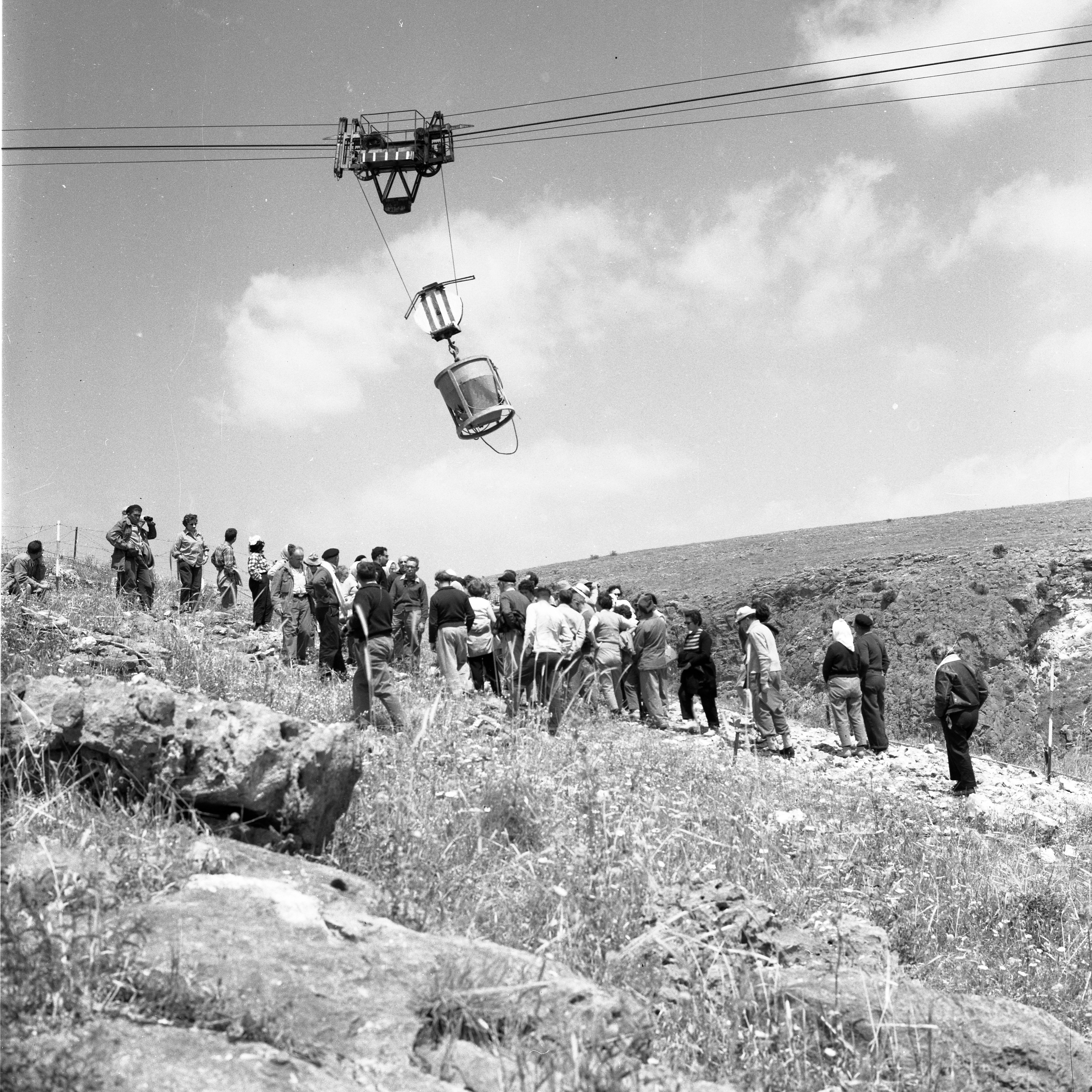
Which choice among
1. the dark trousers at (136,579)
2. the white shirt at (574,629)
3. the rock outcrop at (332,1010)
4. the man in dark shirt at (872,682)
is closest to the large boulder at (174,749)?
the rock outcrop at (332,1010)

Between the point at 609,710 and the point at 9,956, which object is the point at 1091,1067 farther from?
the point at 609,710

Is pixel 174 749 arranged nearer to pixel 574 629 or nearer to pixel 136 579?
pixel 574 629

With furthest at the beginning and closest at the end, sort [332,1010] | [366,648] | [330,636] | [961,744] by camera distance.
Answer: [330,636], [961,744], [366,648], [332,1010]

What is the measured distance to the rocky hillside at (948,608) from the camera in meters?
18.2

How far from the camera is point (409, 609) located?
12781 mm

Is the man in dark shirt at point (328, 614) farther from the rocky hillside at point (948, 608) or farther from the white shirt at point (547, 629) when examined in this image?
the rocky hillside at point (948, 608)

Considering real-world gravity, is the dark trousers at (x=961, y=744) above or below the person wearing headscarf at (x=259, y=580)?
below

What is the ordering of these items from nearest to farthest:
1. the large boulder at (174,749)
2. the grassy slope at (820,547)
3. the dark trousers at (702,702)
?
the large boulder at (174,749), the dark trousers at (702,702), the grassy slope at (820,547)

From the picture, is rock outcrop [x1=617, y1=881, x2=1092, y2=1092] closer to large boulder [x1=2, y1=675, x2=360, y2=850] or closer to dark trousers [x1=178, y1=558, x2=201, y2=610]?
large boulder [x1=2, y1=675, x2=360, y2=850]

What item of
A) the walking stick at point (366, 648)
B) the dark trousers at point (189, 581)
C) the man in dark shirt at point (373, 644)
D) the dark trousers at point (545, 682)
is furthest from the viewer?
the dark trousers at point (189, 581)

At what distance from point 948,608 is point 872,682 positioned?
8.70m

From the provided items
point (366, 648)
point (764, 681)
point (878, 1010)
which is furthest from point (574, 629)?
point (878, 1010)

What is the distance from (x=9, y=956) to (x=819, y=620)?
67.8 feet

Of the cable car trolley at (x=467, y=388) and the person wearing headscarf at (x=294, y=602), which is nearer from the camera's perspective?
the cable car trolley at (x=467, y=388)
